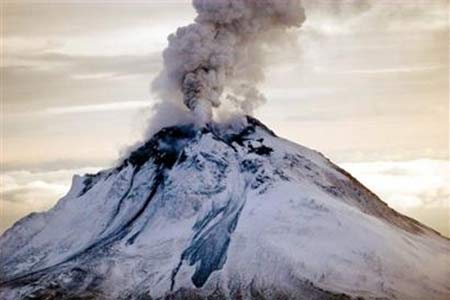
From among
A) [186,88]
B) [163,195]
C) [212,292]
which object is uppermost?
[186,88]

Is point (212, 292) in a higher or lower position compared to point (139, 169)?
lower

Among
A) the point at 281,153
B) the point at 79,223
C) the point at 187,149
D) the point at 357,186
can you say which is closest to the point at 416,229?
the point at 357,186

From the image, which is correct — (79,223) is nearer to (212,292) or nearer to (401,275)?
(212,292)

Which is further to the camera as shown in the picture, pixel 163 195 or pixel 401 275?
pixel 163 195

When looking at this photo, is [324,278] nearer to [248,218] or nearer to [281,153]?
[248,218]

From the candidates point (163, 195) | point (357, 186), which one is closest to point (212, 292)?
point (163, 195)

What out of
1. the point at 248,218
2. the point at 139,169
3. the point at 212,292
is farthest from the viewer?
the point at 139,169

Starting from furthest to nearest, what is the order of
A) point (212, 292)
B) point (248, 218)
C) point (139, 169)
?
point (139, 169), point (248, 218), point (212, 292)
